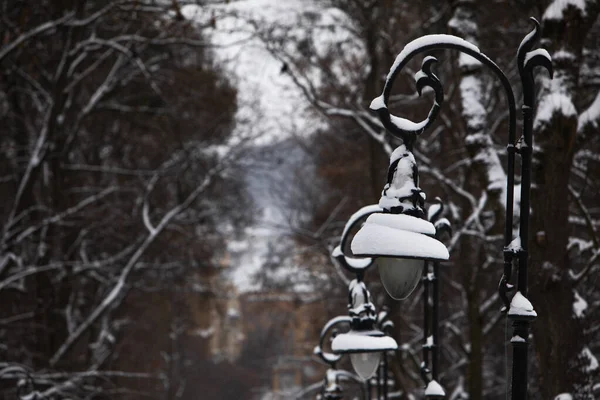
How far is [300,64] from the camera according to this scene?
12469 mm

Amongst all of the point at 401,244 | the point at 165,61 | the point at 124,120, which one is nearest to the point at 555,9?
the point at 401,244

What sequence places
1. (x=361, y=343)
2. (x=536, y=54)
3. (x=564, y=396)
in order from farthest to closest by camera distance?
1. (x=564, y=396)
2. (x=361, y=343)
3. (x=536, y=54)

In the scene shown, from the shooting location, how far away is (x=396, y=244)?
3000 millimetres

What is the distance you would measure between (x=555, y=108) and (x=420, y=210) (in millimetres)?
3385

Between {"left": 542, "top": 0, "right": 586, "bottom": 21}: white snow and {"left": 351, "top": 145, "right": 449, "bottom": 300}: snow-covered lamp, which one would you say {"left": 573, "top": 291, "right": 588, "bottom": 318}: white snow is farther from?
{"left": 351, "top": 145, "right": 449, "bottom": 300}: snow-covered lamp

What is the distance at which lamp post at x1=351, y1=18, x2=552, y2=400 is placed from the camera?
3.09 m

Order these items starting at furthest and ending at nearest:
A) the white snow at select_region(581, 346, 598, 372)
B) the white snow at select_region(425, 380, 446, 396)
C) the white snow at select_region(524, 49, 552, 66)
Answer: the white snow at select_region(581, 346, 598, 372) < the white snow at select_region(425, 380, 446, 396) < the white snow at select_region(524, 49, 552, 66)

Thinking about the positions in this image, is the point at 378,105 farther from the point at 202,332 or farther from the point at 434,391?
the point at 202,332

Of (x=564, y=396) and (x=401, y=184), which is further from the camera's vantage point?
(x=564, y=396)

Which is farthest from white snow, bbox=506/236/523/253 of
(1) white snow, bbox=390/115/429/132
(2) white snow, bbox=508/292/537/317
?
(1) white snow, bbox=390/115/429/132

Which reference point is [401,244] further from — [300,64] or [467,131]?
[300,64]

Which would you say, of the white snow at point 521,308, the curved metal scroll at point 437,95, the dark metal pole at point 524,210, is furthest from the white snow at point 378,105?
the white snow at point 521,308

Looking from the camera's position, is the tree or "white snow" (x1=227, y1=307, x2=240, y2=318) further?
"white snow" (x1=227, y1=307, x2=240, y2=318)

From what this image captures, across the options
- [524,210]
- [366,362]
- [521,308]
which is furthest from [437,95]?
[366,362]
